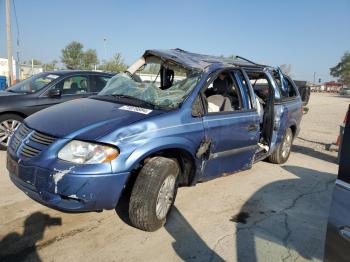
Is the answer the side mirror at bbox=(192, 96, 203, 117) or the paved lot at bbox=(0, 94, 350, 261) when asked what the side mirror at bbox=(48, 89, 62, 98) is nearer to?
the paved lot at bbox=(0, 94, 350, 261)

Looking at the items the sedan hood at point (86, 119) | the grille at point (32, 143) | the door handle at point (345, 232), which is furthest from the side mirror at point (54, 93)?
the door handle at point (345, 232)

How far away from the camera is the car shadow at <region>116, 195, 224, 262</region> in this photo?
3.31m

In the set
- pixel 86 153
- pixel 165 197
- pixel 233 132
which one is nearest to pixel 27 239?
pixel 86 153

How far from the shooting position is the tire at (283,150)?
6621mm

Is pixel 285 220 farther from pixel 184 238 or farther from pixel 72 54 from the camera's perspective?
pixel 72 54

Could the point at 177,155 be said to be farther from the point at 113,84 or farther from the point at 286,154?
the point at 286,154

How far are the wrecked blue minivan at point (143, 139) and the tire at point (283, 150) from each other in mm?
1703

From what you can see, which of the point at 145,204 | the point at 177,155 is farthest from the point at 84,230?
the point at 177,155

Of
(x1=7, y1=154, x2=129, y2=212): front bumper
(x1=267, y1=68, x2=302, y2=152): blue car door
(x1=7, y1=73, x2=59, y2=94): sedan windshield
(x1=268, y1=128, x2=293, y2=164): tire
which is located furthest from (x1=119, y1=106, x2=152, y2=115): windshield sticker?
(x1=7, y1=73, x2=59, y2=94): sedan windshield

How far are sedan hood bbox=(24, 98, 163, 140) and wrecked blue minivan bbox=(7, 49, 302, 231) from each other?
10mm

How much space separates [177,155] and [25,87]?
474 centimetres

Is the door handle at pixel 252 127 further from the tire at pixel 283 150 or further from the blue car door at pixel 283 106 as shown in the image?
the tire at pixel 283 150

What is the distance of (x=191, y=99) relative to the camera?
13.4ft

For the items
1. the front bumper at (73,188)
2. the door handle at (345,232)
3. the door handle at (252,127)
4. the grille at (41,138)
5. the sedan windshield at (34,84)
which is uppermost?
the sedan windshield at (34,84)
